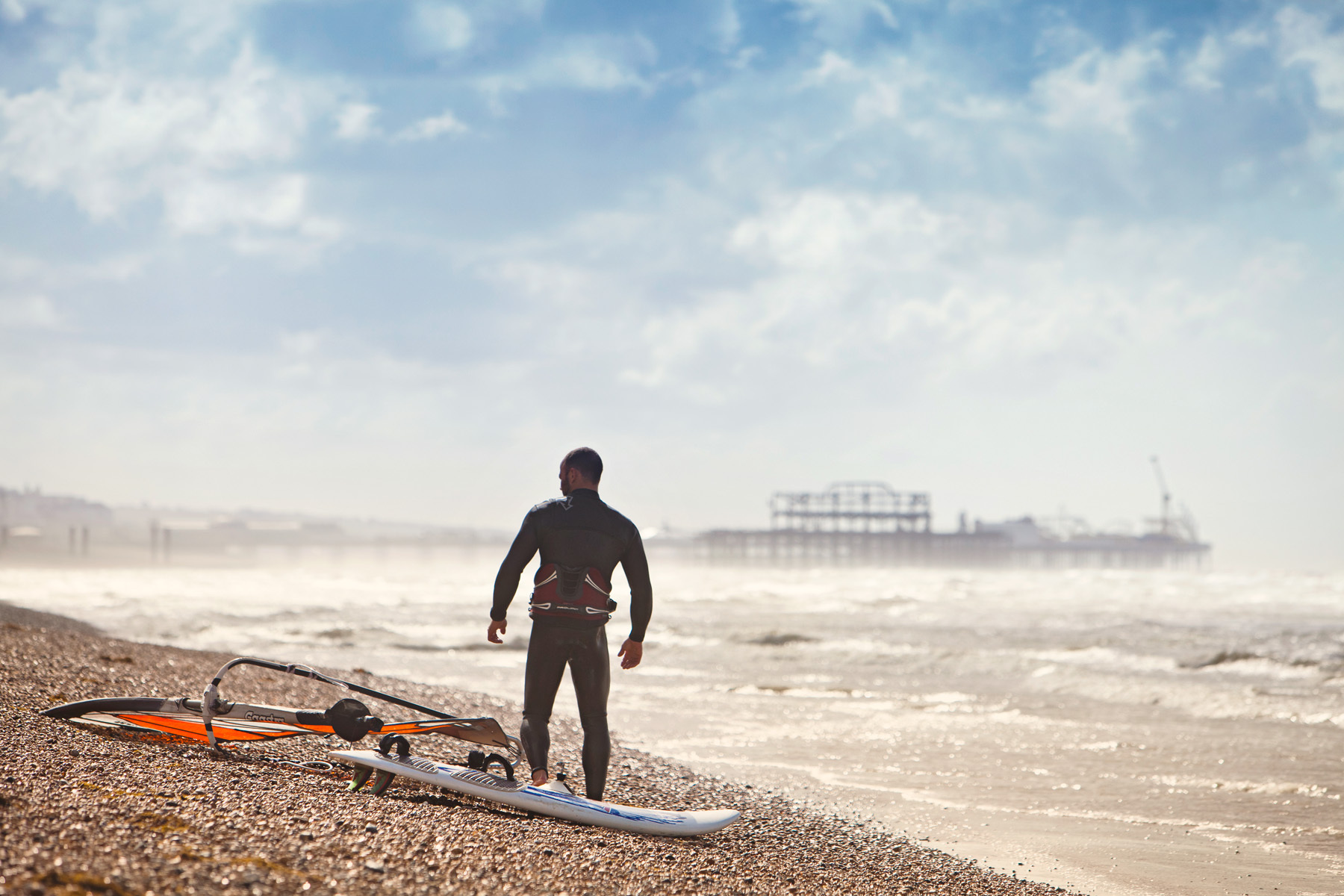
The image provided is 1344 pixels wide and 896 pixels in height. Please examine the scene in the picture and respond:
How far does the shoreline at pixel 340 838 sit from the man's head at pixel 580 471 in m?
1.53

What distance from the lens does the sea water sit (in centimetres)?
555

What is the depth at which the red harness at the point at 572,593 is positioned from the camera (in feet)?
14.9

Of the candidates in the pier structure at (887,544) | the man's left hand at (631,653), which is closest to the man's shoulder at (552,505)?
the man's left hand at (631,653)

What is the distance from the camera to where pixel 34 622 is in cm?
1402

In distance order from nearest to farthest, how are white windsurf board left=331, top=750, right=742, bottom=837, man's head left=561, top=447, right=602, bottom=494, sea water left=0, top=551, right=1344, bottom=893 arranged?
1. white windsurf board left=331, top=750, right=742, bottom=837
2. man's head left=561, top=447, right=602, bottom=494
3. sea water left=0, top=551, right=1344, bottom=893

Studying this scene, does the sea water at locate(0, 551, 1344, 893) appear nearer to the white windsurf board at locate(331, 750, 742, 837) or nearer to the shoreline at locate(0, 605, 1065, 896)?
the shoreline at locate(0, 605, 1065, 896)

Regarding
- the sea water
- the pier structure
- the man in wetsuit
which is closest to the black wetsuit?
the man in wetsuit

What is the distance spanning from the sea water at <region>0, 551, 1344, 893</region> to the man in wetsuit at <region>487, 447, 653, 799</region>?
1.85m

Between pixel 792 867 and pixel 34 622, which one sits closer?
pixel 792 867

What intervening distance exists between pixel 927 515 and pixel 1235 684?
88207 mm

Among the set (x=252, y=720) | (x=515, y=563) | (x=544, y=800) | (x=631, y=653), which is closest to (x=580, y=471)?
(x=515, y=563)

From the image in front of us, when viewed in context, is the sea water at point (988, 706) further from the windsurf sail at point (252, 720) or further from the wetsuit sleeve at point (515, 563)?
the wetsuit sleeve at point (515, 563)

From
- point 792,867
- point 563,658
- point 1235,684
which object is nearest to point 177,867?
point 563,658

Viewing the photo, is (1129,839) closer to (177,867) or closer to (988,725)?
(988,725)
